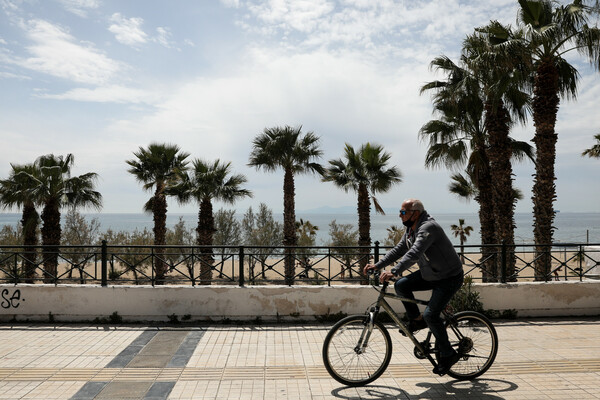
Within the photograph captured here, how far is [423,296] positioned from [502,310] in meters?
1.58

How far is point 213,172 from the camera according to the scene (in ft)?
73.8

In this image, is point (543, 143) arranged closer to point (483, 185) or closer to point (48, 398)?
point (483, 185)

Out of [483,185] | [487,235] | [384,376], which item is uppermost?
[483,185]

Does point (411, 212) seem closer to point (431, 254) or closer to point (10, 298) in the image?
point (431, 254)

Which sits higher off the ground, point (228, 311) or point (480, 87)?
point (480, 87)

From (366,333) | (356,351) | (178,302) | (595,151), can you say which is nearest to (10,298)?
(178,302)

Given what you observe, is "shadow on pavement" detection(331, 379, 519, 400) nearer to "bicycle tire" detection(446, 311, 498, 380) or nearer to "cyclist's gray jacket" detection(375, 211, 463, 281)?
"bicycle tire" detection(446, 311, 498, 380)

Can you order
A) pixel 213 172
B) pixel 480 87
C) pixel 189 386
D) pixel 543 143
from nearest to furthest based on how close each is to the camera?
pixel 189 386 < pixel 543 143 < pixel 480 87 < pixel 213 172

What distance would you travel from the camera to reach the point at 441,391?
515cm

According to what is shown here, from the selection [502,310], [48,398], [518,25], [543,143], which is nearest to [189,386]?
[48,398]

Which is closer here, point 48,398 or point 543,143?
point 48,398

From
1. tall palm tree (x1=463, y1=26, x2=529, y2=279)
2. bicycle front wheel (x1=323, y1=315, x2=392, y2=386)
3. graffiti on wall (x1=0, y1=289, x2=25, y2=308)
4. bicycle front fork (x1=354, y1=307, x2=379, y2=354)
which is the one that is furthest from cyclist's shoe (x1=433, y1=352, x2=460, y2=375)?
tall palm tree (x1=463, y1=26, x2=529, y2=279)

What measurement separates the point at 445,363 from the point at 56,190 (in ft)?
69.5

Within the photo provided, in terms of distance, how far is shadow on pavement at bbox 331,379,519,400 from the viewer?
196 inches
